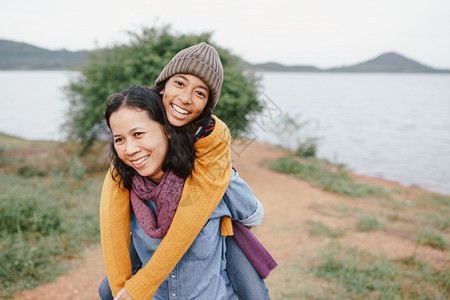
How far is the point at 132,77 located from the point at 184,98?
6825 millimetres

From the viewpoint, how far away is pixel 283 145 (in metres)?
15.5

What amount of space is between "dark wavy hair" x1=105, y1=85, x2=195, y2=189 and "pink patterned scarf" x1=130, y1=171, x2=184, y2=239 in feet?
0.23

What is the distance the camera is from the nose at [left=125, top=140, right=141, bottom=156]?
4.82 ft

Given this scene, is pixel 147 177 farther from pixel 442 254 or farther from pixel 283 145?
pixel 283 145

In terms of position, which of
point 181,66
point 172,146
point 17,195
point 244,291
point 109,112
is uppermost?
point 181,66

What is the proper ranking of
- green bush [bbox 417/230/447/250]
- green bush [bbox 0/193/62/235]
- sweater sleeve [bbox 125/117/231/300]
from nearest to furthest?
sweater sleeve [bbox 125/117/231/300]
green bush [bbox 0/193/62/235]
green bush [bbox 417/230/447/250]

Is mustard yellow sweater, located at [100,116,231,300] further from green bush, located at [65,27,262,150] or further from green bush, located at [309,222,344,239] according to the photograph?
green bush, located at [65,27,262,150]

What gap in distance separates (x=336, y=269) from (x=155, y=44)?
710 centimetres

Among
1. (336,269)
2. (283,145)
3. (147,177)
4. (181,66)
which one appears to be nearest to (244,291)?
(147,177)

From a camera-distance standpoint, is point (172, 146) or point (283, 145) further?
point (283, 145)

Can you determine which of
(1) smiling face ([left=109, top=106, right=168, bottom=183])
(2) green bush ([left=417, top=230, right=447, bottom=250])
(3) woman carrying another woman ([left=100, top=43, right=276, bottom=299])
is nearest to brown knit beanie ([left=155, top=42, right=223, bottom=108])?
(3) woman carrying another woman ([left=100, top=43, right=276, bottom=299])

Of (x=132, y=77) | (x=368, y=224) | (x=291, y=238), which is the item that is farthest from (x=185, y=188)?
(x=132, y=77)

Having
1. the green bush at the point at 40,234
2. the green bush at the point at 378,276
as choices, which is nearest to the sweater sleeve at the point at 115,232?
the green bush at the point at 40,234

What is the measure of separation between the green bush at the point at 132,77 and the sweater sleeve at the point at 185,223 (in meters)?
5.85
